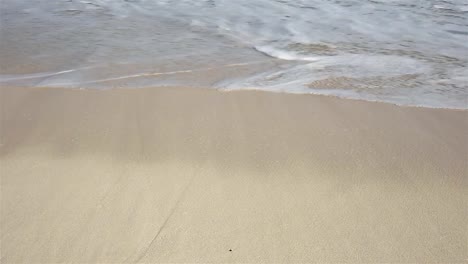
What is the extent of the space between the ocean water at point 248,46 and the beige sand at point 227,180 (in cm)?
38

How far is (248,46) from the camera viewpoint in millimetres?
4316

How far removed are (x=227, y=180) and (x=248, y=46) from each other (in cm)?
245

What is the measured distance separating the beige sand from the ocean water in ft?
1.26

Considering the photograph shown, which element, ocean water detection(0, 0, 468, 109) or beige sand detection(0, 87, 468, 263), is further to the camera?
ocean water detection(0, 0, 468, 109)

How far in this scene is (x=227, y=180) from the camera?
211 cm

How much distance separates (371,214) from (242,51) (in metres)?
2.56

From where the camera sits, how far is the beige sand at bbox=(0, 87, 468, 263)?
1722 millimetres

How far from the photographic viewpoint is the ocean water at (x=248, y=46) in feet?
11.0

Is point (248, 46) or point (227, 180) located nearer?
point (227, 180)

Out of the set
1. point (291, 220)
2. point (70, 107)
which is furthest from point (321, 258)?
point (70, 107)

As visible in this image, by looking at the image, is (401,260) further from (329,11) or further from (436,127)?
(329,11)

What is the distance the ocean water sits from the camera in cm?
336

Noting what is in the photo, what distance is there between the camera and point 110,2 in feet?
19.8

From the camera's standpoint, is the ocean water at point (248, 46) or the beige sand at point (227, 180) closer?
the beige sand at point (227, 180)
